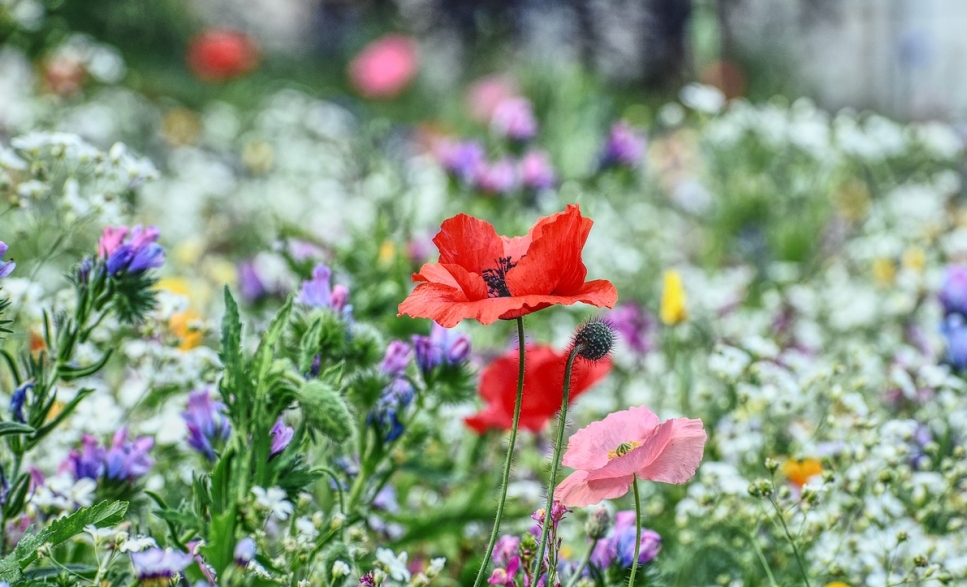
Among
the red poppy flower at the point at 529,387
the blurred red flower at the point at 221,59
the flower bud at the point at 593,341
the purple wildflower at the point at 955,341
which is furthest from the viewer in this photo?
the blurred red flower at the point at 221,59

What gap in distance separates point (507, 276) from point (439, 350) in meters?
0.36

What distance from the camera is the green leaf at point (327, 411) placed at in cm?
90

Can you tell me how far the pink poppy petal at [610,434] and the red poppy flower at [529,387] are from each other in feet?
0.90

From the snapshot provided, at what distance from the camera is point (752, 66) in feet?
26.5

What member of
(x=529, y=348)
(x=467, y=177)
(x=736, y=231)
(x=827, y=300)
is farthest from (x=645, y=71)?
(x=529, y=348)

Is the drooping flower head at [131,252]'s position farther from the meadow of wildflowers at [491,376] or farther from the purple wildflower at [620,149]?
the purple wildflower at [620,149]

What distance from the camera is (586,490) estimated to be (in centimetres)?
98

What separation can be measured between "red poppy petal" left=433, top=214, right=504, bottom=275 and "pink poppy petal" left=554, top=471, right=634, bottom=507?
0.24 meters

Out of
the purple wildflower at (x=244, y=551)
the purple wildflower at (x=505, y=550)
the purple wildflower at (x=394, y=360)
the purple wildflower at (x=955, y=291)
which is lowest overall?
the purple wildflower at (x=244, y=551)

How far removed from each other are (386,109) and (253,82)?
912mm

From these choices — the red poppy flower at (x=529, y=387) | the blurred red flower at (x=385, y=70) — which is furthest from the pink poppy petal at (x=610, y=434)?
the blurred red flower at (x=385, y=70)

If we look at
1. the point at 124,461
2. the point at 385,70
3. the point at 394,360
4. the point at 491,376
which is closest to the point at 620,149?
the point at 491,376

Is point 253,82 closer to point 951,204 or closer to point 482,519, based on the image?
point 951,204

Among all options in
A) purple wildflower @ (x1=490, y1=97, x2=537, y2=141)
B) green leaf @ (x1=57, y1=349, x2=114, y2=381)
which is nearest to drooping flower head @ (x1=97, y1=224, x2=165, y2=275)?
green leaf @ (x1=57, y1=349, x2=114, y2=381)
